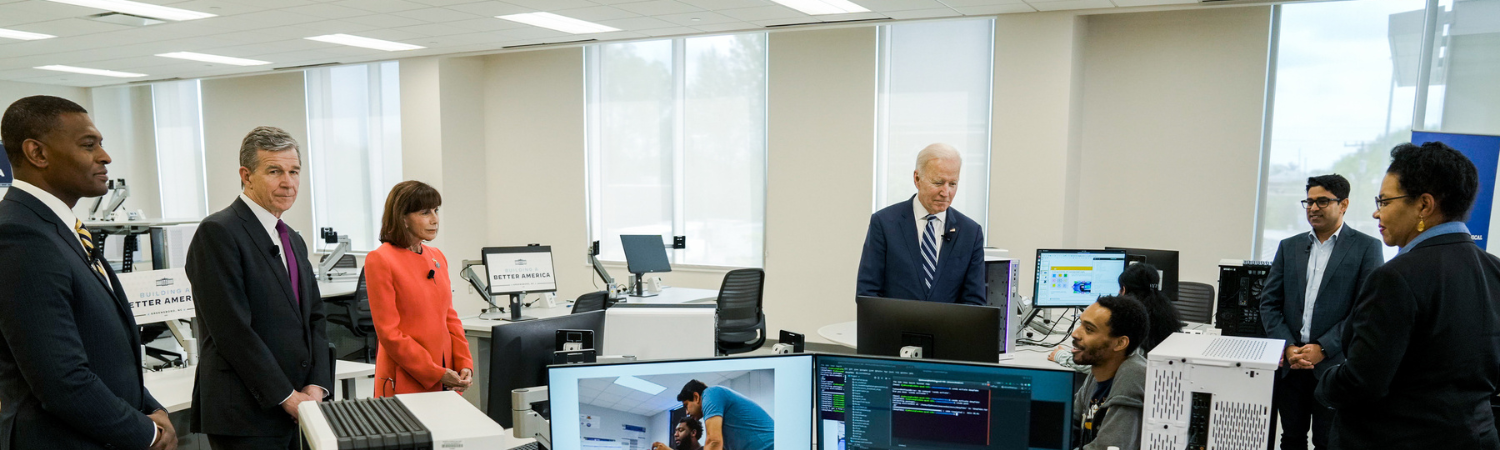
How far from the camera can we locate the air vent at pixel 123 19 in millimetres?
6188

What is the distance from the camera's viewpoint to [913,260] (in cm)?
305

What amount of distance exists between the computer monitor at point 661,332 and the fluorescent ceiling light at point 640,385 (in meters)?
0.49

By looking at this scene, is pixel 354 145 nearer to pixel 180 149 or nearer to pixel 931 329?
pixel 180 149

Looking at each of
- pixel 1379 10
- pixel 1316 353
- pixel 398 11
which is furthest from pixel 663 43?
pixel 1316 353

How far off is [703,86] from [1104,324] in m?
5.97

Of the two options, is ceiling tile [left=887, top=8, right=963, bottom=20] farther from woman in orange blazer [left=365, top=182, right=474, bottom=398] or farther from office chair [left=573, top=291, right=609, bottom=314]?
woman in orange blazer [left=365, top=182, right=474, bottom=398]

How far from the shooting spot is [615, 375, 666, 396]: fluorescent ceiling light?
1.76 meters

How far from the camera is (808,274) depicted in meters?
7.47

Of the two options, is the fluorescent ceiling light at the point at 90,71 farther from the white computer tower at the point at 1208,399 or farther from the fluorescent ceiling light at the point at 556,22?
the white computer tower at the point at 1208,399

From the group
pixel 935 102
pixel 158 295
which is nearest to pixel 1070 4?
pixel 935 102

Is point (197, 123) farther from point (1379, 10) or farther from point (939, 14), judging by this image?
point (1379, 10)

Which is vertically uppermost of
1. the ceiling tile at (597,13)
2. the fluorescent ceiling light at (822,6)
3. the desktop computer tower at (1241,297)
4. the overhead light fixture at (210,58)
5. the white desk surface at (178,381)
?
the fluorescent ceiling light at (822,6)

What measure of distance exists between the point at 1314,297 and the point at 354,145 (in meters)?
9.47

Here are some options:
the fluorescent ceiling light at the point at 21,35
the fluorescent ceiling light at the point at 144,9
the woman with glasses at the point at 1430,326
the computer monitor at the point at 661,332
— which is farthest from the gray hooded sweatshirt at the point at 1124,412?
the fluorescent ceiling light at the point at 21,35
